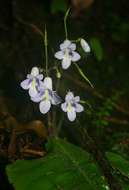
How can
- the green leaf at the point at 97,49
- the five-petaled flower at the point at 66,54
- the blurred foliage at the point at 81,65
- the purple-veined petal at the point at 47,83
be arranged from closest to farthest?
the purple-veined petal at the point at 47,83, the five-petaled flower at the point at 66,54, the blurred foliage at the point at 81,65, the green leaf at the point at 97,49

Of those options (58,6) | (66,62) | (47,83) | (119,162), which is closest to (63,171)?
(119,162)

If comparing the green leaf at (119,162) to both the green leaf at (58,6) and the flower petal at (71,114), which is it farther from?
the green leaf at (58,6)

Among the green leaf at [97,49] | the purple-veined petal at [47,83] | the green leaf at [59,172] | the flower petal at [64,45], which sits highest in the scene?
the green leaf at [97,49]

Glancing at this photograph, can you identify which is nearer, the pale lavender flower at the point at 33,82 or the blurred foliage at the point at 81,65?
the pale lavender flower at the point at 33,82

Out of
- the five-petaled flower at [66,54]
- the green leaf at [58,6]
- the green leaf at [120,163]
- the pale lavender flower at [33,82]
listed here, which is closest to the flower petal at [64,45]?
the five-petaled flower at [66,54]

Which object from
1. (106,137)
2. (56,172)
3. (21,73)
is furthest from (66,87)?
(56,172)

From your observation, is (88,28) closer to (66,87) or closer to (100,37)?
(100,37)

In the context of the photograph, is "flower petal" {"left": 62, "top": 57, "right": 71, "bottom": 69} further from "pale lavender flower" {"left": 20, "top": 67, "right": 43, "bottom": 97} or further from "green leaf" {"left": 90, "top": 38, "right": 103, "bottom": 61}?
"green leaf" {"left": 90, "top": 38, "right": 103, "bottom": 61}

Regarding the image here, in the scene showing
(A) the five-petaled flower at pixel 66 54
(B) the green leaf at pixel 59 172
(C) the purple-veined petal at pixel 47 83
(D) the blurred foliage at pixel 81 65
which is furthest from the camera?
(D) the blurred foliage at pixel 81 65

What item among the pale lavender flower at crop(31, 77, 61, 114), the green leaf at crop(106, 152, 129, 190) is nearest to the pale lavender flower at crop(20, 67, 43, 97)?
the pale lavender flower at crop(31, 77, 61, 114)
